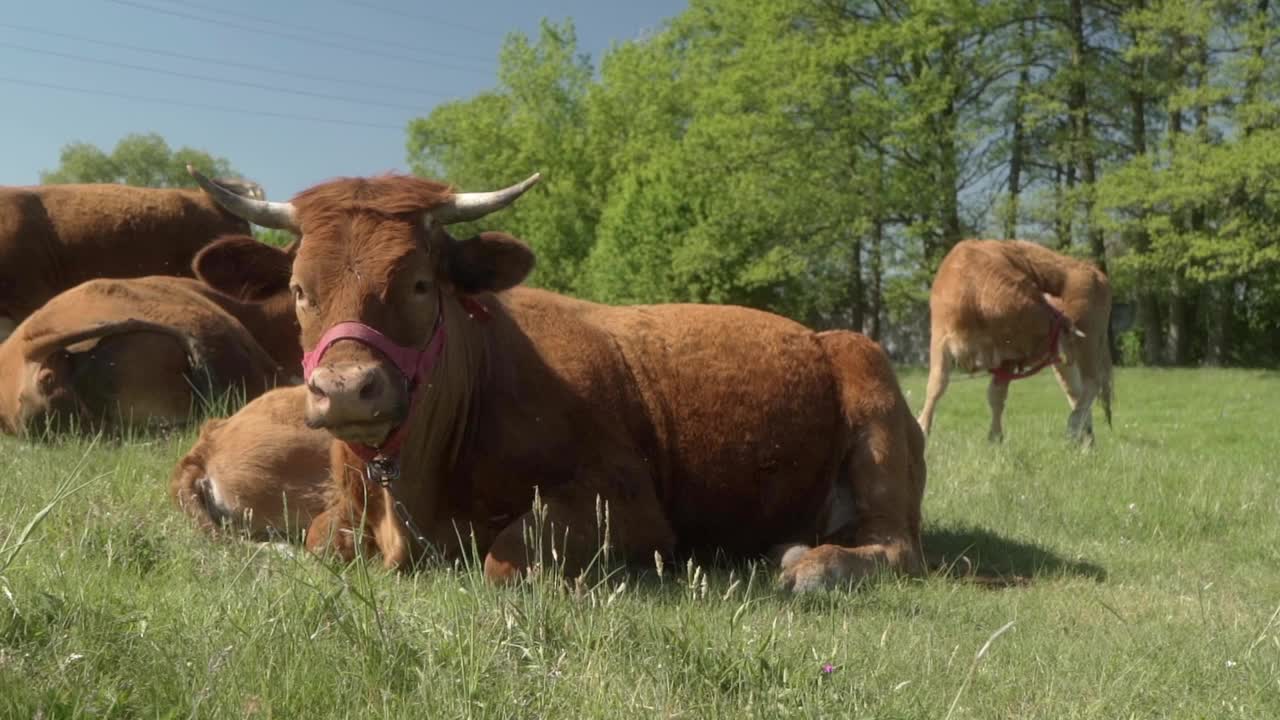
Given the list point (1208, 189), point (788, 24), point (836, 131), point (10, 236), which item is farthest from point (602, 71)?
point (10, 236)

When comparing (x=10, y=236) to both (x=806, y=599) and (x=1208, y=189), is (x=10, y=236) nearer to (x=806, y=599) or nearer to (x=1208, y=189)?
(x=806, y=599)

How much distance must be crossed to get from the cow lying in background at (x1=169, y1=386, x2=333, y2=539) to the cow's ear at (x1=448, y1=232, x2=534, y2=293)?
1.23 metres

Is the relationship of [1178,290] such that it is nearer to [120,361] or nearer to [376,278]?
[120,361]

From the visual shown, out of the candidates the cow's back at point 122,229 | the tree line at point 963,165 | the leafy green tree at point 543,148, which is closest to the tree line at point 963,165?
the tree line at point 963,165

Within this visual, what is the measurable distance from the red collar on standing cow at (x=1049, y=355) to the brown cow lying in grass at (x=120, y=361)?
8.82m

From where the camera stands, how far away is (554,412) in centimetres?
485

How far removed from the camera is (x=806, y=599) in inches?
172

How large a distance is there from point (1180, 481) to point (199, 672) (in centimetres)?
739

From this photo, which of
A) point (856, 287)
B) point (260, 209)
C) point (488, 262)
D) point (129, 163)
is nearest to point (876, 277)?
point (856, 287)

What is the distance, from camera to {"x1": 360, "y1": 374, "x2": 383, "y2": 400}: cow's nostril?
3651mm

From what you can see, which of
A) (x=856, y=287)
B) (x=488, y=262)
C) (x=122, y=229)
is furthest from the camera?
(x=856, y=287)

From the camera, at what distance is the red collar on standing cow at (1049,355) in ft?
43.4

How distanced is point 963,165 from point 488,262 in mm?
34985

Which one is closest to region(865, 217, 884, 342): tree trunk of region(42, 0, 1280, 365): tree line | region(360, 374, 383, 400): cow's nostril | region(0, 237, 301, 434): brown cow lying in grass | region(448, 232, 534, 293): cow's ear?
region(42, 0, 1280, 365): tree line
